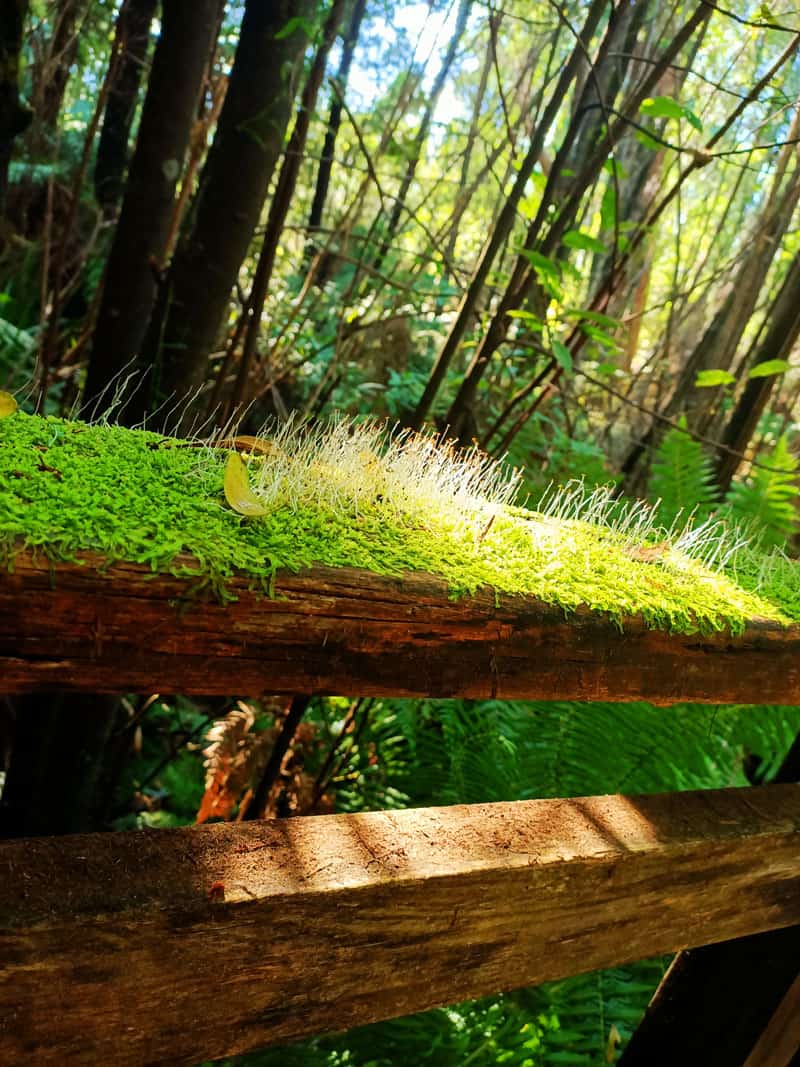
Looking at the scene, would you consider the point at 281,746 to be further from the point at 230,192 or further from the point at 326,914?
the point at 230,192

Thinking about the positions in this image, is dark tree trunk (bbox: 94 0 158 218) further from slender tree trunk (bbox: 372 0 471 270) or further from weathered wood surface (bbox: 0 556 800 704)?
weathered wood surface (bbox: 0 556 800 704)

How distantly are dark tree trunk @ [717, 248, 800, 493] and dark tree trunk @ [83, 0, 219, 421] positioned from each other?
248 centimetres

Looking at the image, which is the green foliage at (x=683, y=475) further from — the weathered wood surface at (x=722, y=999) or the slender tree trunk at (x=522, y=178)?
the weathered wood surface at (x=722, y=999)

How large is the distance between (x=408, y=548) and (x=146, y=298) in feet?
6.41

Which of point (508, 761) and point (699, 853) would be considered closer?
point (699, 853)

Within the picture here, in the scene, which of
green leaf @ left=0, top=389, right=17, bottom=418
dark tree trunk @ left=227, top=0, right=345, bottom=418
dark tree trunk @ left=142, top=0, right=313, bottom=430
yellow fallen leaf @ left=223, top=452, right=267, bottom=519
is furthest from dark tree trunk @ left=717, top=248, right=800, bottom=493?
green leaf @ left=0, top=389, right=17, bottom=418

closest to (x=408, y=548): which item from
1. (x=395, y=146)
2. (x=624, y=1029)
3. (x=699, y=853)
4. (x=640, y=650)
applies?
(x=640, y=650)

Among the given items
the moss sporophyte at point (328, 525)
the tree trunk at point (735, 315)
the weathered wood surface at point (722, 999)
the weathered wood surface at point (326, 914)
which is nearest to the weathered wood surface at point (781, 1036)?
the weathered wood surface at point (722, 999)

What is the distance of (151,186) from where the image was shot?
2.59 m

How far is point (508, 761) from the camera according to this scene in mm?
2783

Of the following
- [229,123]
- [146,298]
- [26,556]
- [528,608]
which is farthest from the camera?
[146,298]

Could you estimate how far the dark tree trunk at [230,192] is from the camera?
2389mm

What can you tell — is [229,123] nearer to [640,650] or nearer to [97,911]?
[640,650]

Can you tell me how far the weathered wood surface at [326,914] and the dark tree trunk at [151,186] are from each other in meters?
1.95
